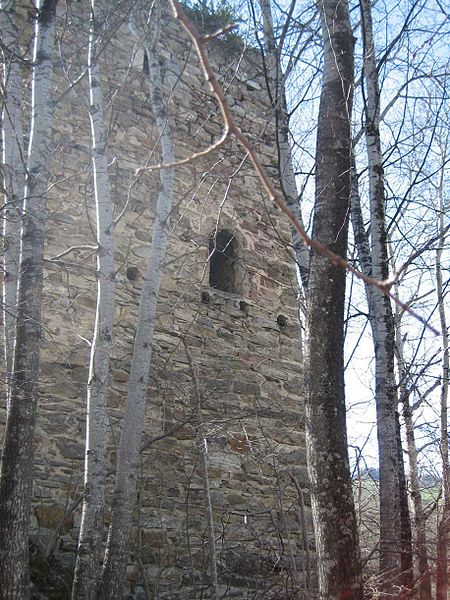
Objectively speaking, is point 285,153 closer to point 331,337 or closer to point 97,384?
point 331,337

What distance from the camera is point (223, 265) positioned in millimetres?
7098

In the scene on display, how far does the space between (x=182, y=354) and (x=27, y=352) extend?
2.41m

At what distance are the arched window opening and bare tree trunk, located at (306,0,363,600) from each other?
10.4 feet

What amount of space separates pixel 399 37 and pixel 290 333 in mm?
3312

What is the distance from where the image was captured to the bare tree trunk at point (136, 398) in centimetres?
372

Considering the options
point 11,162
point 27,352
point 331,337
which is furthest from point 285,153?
point 27,352

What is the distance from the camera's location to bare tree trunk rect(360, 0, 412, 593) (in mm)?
4105

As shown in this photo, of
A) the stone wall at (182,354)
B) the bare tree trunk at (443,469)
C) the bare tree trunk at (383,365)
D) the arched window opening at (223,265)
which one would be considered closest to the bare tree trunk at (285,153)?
the stone wall at (182,354)

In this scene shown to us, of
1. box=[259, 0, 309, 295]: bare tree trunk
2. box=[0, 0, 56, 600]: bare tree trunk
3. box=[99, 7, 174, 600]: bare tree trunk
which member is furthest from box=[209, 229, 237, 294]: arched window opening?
box=[0, 0, 56, 600]: bare tree trunk

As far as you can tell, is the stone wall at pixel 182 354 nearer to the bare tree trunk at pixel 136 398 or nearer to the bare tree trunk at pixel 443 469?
the bare tree trunk at pixel 136 398

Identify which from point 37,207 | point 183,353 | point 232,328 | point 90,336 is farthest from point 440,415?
point 37,207

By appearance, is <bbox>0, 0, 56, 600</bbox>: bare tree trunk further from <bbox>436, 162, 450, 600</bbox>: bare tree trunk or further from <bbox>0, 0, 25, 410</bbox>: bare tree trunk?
<bbox>436, 162, 450, 600</bbox>: bare tree trunk

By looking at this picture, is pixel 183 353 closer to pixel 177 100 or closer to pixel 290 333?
pixel 290 333

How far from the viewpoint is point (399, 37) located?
4.82 meters
